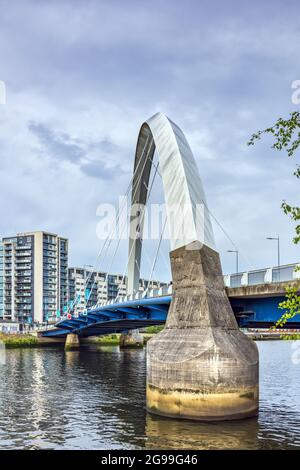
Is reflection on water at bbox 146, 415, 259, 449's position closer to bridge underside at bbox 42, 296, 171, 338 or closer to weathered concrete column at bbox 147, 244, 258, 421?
weathered concrete column at bbox 147, 244, 258, 421

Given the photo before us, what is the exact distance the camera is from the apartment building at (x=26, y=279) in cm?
18012

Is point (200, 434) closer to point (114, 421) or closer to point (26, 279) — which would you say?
point (114, 421)

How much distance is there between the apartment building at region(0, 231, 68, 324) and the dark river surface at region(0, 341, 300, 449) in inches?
5167

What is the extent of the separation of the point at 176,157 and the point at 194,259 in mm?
10493

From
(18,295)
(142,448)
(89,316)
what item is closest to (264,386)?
A: (142,448)

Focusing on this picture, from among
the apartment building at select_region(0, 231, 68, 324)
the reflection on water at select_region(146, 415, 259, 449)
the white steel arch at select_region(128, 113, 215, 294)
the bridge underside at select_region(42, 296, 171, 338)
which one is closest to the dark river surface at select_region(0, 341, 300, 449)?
the reflection on water at select_region(146, 415, 259, 449)

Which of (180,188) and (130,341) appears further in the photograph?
(130,341)

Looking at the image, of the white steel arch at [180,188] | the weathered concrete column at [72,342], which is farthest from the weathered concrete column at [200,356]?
the weathered concrete column at [72,342]

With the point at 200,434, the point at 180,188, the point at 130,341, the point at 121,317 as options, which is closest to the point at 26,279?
the point at 130,341

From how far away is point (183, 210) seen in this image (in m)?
36.5

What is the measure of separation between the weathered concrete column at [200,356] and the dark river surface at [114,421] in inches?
37.0

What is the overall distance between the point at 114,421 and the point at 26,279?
15537cm

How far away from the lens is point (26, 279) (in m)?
181

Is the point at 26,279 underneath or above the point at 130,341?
above
